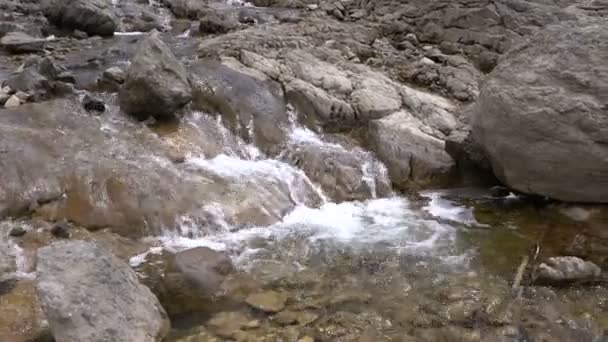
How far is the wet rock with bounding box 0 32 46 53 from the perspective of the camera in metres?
10.9

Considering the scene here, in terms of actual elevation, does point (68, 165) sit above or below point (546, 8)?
below

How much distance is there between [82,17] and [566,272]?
32.0 ft

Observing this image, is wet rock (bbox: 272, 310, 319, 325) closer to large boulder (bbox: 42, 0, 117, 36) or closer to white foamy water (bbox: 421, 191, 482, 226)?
white foamy water (bbox: 421, 191, 482, 226)

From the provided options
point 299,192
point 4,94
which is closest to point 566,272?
point 299,192

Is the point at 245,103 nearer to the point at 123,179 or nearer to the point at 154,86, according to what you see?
the point at 154,86

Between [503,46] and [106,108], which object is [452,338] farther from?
[503,46]

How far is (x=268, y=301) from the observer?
604cm

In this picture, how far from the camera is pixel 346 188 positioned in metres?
8.77

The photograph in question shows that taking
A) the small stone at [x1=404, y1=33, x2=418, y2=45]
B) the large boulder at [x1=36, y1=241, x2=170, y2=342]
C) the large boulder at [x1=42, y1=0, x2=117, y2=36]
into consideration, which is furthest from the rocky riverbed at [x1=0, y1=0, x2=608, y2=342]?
the small stone at [x1=404, y1=33, x2=418, y2=45]

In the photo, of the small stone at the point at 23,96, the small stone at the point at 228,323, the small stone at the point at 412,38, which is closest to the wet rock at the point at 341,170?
the small stone at the point at 228,323


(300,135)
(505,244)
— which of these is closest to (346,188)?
(300,135)

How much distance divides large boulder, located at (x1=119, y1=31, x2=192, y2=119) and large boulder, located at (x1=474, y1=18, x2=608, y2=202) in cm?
396

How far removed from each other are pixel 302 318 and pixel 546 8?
30.2 feet

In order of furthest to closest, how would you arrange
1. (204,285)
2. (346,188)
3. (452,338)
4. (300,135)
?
(300,135) < (346,188) < (204,285) < (452,338)
